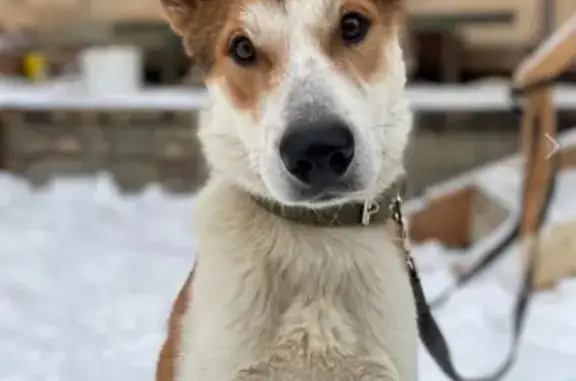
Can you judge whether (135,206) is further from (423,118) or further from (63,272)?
(423,118)

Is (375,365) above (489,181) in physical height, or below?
above

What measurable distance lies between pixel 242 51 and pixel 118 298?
169 cm

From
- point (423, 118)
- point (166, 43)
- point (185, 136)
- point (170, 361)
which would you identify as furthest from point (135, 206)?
point (170, 361)

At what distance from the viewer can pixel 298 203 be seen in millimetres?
1306

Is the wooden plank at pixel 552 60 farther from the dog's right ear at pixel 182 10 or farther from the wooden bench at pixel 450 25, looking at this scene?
the wooden bench at pixel 450 25

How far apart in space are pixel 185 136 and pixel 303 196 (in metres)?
3.71

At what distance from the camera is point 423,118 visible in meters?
4.84

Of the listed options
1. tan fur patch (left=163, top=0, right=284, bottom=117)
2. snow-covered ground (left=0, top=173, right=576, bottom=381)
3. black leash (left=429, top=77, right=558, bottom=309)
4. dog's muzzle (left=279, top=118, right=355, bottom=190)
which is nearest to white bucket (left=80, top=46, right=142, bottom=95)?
snow-covered ground (left=0, top=173, right=576, bottom=381)

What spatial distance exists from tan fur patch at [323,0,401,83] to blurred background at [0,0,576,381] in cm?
101

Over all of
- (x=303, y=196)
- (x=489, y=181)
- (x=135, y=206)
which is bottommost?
(x=135, y=206)

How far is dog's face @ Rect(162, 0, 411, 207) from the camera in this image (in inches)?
49.6

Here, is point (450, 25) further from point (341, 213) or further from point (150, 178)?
point (341, 213)

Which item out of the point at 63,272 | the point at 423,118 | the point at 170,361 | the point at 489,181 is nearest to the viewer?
the point at 170,361

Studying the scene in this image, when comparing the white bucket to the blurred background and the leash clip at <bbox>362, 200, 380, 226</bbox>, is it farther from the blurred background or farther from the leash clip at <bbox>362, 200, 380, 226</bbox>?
the leash clip at <bbox>362, 200, 380, 226</bbox>
